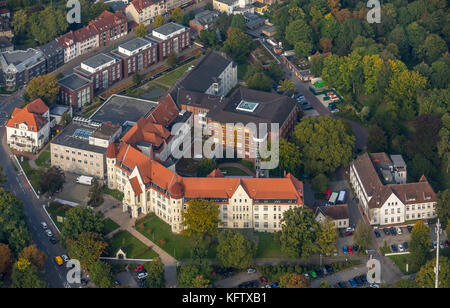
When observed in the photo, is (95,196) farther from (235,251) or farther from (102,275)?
Result: (235,251)

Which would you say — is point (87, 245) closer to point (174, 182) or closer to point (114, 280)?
point (114, 280)

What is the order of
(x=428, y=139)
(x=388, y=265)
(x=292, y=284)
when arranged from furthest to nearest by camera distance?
(x=428, y=139) → (x=388, y=265) → (x=292, y=284)

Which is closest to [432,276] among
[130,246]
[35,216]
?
[130,246]

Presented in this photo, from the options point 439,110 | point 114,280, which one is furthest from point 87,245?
point 439,110

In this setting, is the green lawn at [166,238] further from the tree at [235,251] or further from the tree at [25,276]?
the tree at [25,276]

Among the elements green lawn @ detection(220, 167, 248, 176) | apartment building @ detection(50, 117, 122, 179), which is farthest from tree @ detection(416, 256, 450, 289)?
apartment building @ detection(50, 117, 122, 179)

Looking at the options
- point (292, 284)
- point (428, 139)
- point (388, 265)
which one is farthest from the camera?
point (428, 139)
